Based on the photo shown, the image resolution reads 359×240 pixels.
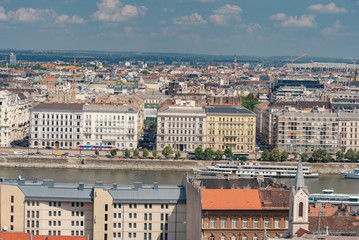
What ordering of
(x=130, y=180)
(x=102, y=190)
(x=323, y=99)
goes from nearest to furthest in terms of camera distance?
(x=102, y=190) → (x=130, y=180) → (x=323, y=99)

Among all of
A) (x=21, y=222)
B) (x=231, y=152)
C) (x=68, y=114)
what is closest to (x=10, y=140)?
(x=68, y=114)

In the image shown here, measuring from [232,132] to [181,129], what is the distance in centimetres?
280

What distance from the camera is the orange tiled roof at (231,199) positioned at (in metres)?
24.0

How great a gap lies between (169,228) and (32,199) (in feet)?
12.7

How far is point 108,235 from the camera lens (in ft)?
87.0

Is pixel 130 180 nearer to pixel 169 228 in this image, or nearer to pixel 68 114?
pixel 68 114

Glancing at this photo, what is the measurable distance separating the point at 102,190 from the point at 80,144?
2627cm

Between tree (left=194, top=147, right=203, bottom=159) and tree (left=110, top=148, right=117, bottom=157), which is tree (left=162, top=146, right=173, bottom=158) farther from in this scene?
tree (left=110, top=148, right=117, bottom=157)

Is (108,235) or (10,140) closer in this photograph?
(108,235)

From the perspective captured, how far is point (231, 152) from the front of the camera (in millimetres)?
51594

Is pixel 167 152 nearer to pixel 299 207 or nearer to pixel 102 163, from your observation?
pixel 102 163

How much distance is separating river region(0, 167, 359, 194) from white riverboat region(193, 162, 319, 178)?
0.95 meters

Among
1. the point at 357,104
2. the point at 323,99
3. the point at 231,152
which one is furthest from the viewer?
the point at 323,99

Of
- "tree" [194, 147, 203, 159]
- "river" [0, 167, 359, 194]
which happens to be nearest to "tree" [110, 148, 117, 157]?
Result: "river" [0, 167, 359, 194]
